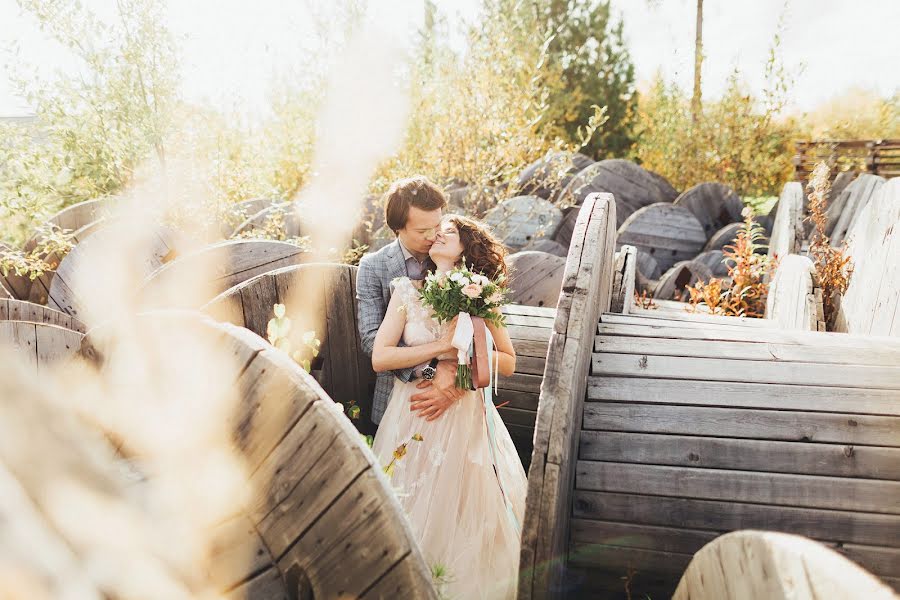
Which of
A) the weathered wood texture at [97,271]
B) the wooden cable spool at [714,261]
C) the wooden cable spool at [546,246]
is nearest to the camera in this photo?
the weathered wood texture at [97,271]

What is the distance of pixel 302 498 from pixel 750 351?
2.11 meters

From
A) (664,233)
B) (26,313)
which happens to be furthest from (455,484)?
(664,233)

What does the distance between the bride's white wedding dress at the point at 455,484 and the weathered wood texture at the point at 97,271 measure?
2.83 meters

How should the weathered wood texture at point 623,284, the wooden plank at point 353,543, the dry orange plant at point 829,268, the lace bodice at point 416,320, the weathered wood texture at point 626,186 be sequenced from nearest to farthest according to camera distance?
the wooden plank at point 353,543
the lace bodice at point 416,320
the weathered wood texture at point 623,284
the dry orange plant at point 829,268
the weathered wood texture at point 626,186

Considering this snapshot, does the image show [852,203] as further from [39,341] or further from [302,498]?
[39,341]

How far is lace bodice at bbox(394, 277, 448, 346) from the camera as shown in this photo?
2.91m

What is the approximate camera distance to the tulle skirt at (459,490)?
287 cm

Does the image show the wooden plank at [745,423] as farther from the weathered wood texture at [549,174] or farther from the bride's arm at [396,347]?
the weathered wood texture at [549,174]

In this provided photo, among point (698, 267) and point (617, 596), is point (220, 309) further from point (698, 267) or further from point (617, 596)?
point (698, 267)

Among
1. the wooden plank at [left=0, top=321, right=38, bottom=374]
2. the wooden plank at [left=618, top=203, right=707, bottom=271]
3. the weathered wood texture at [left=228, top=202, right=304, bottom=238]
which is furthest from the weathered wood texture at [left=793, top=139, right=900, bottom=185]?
the wooden plank at [left=0, top=321, right=38, bottom=374]

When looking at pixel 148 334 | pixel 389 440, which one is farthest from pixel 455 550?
pixel 148 334

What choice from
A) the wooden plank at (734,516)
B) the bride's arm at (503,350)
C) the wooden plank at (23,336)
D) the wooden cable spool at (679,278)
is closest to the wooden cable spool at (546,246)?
the wooden cable spool at (679,278)

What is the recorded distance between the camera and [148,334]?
1.49 metres

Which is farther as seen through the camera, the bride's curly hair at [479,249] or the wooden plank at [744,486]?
the bride's curly hair at [479,249]
